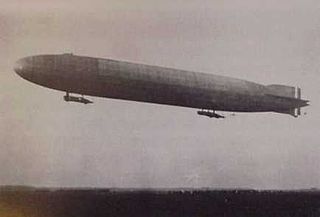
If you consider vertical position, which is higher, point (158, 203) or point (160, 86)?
point (160, 86)

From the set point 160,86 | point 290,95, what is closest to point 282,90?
point 290,95

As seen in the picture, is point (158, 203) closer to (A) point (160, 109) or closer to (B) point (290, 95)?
(A) point (160, 109)

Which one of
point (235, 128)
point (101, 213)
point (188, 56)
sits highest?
point (188, 56)

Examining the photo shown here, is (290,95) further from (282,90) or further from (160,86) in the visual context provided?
(160,86)

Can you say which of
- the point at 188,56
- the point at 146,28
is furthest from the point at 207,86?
the point at 146,28

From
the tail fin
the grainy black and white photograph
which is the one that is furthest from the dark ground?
the tail fin

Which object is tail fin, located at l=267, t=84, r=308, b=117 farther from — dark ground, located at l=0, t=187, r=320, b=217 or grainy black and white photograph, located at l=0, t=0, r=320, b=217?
dark ground, located at l=0, t=187, r=320, b=217

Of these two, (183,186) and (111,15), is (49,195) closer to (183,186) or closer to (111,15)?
(183,186)

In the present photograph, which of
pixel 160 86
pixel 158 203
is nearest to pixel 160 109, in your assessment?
pixel 160 86
